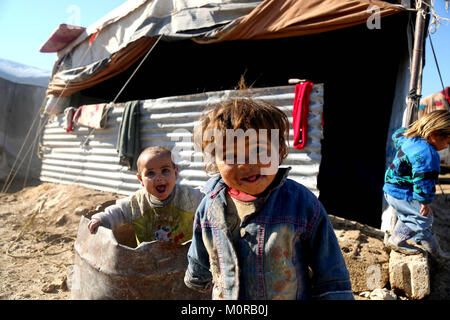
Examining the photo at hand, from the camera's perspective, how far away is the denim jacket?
958 mm

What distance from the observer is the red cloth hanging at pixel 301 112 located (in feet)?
10.5

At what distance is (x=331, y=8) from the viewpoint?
304cm

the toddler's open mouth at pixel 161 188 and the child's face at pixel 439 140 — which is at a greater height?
the child's face at pixel 439 140

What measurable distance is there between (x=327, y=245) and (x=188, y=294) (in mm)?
1025

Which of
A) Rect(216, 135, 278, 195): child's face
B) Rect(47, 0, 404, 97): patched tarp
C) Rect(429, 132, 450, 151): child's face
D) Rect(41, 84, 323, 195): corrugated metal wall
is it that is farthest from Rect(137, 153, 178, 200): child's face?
Rect(47, 0, 404, 97): patched tarp

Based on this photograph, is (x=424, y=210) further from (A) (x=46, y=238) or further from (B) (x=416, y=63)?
(A) (x=46, y=238)

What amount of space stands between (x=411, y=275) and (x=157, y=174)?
7.30 feet

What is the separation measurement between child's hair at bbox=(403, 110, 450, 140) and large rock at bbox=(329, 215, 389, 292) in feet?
3.65

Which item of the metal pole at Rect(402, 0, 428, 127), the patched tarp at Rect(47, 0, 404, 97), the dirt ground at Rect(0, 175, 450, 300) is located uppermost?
the patched tarp at Rect(47, 0, 404, 97)

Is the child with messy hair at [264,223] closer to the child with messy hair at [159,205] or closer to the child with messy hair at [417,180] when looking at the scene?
the child with messy hair at [159,205]

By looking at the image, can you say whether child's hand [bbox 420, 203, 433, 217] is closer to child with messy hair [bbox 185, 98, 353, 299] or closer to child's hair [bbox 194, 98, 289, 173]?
child with messy hair [bbox 185, 98, 353, 299]

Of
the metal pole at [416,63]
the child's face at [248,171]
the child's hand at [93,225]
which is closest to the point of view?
the child's face at [248,171]

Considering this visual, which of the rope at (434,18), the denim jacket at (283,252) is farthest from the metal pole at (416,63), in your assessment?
the denim jacket at (283,252)

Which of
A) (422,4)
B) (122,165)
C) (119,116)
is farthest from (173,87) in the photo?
(422,4)
